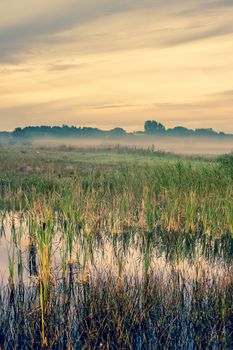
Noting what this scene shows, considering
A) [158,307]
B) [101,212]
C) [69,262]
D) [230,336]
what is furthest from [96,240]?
[230,336]

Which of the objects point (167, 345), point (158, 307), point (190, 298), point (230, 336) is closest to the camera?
point (167, 345)

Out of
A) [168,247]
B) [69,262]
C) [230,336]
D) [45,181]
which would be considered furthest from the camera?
[45,181]

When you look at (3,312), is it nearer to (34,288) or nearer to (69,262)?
(34,288)

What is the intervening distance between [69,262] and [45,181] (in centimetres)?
1194

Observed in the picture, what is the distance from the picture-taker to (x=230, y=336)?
5758mm

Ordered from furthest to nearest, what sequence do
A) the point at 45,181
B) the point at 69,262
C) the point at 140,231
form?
1. the point at 45,181
2. the point at 140,231
3. the point at 69,262

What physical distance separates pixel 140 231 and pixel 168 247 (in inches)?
55.9

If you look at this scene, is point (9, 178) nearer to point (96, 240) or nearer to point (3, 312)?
point (96, 240)

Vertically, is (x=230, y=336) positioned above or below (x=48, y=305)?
below

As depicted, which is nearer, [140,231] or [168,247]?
[168,247]

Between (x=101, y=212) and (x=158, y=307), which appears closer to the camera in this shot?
(x=158, y=307)

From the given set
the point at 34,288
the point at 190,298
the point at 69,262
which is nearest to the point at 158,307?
the point at 190,298

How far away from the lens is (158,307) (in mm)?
6320

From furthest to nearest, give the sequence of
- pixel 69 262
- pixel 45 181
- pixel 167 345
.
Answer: pixel 45 181 < pixel 69 262 < pixel 167 345
